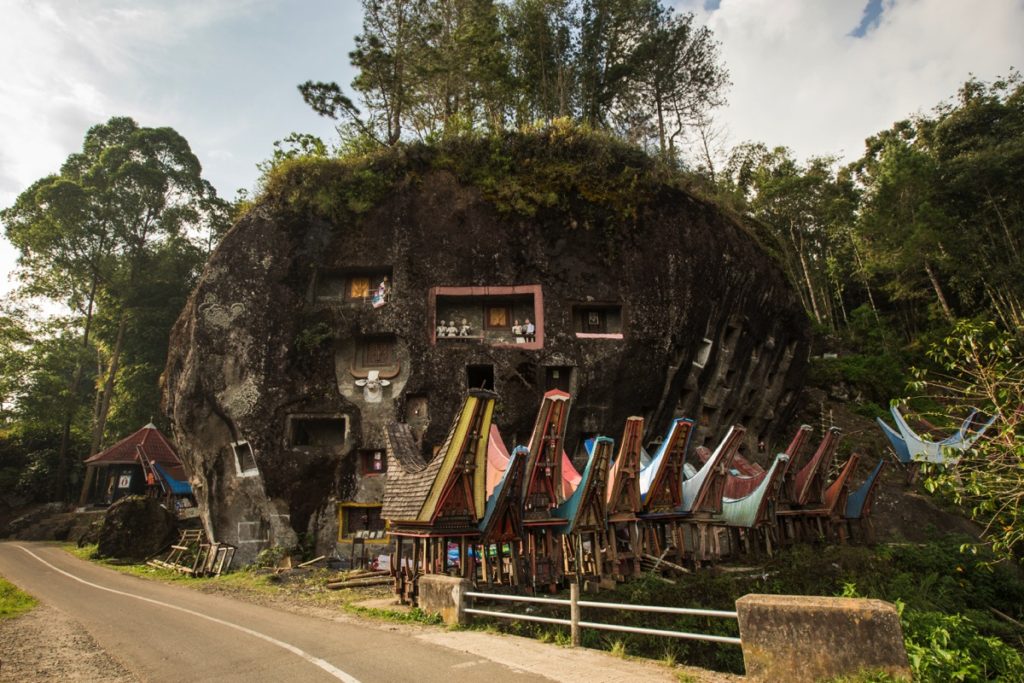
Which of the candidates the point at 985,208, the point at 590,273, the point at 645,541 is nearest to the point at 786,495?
the point at 645,541

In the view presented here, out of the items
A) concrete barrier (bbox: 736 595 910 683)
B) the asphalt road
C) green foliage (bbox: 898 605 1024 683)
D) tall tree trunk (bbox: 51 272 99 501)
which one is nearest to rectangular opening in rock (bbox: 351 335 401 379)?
the asphalt road

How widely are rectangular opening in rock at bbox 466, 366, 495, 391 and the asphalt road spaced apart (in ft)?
Result: 30.7

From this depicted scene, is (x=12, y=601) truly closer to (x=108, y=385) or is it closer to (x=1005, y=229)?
(x=108, y=385)

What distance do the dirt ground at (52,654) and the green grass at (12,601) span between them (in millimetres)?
406

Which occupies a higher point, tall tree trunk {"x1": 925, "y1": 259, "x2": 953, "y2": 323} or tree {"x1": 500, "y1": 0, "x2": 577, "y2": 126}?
tree {"x1": 500, "y1": 0, "x2": 577, "y2": 126}

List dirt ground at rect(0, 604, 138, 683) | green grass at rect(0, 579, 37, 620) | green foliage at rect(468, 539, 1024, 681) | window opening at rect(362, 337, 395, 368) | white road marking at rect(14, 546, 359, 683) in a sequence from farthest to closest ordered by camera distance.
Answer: window opening at rect(362, 337, 395, 368)
green foliage at rect(468, 539, 1024, 681)
green grass at rect(0, 579, 37, 620)
dirt ground at rect(0, 604, 138, 683)
white road marking at rect(14, 546, 359, 683)

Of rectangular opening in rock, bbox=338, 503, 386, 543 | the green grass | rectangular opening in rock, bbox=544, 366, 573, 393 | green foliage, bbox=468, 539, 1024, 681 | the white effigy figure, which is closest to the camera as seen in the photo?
the green grass

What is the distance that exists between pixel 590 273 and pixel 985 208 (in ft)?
80.0

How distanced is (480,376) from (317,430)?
595 centimetres

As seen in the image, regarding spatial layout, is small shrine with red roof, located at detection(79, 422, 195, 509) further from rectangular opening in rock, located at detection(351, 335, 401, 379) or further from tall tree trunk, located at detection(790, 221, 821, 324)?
tall tree trunk, located at detection(790, 221, 821, 324)

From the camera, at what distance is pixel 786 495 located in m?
19.6

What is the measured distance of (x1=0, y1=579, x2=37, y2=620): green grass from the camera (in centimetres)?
1133

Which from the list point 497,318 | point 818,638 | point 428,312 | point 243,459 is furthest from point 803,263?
point 818,638

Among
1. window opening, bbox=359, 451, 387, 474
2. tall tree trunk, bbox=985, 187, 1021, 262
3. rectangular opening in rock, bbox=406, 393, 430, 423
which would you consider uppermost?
tall tree trunk, bbox=985, 187, 1021, 262
